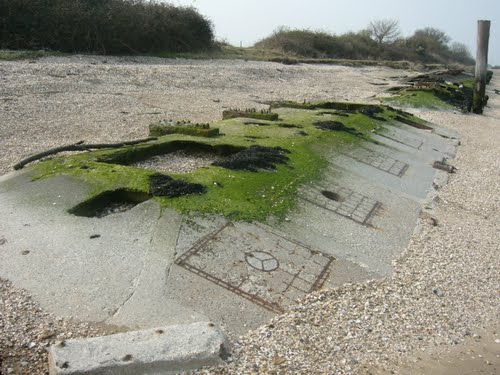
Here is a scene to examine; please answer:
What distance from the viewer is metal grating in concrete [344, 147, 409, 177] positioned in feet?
36.6

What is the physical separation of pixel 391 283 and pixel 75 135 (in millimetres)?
7885

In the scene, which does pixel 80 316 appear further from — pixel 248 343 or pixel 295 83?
pixel 295 83

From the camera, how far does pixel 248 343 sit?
193 inches

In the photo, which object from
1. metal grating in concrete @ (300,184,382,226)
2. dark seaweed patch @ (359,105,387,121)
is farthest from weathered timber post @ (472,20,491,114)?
metal grating in concrete @ (300,184,382,226)

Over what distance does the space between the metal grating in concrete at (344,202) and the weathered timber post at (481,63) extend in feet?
51.6

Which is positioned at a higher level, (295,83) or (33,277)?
(295,83)

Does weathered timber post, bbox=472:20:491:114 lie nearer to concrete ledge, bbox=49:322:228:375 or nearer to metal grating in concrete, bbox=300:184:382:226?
metal grating in concrete, bbox=300:184:382:226

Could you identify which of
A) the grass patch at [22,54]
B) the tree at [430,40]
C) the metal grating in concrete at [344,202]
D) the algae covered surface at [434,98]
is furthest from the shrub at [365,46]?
the metal grating in concrete at [344,202]

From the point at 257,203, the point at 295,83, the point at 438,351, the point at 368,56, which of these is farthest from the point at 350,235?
the point at 368,56

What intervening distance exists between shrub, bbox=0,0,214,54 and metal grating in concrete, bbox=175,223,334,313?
18.2 m

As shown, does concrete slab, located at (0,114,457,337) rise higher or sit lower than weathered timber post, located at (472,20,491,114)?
lower

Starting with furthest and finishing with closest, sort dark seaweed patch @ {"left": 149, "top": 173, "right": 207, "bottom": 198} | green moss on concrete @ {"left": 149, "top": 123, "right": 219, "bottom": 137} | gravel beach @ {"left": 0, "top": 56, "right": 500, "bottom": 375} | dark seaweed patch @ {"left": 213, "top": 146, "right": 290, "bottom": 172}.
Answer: green moss on concrete @ {"left": 149, "top": 123, "right": 219, "bottom": 137}, dark seaweed patch @ {"left": 213, "top": 146, "right": 290, "bottom": 172}, dark seaweed patch @ {"left": 149, "top": 173, "right": 207, "bottom": 198}, gravel beach @ {"left": 0, "top": 56, "right": 500, "bottom": 375}

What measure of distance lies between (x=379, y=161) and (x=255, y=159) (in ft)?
12.9

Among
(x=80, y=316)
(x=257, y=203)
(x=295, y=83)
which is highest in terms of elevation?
(x=295, y=83)
